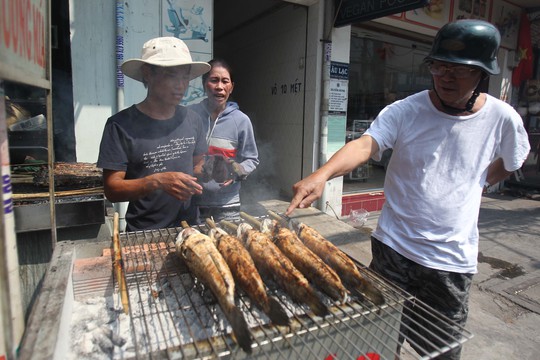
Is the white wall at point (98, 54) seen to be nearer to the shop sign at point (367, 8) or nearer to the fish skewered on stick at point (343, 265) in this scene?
the shop sign at point (367, 8)

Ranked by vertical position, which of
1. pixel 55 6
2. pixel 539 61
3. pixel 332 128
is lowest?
pixel 332 128

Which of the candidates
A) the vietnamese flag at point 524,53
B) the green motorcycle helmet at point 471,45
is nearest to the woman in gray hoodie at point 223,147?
the green motorcycle helmet at point 471,45

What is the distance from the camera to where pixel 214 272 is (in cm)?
169

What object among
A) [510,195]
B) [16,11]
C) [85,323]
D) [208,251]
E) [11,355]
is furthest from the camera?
[510,195]

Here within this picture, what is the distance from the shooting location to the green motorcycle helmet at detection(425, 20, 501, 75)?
1893 mm

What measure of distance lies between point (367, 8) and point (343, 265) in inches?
193

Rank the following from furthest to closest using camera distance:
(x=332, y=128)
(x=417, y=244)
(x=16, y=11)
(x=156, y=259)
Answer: (x=332, y=128)
(x=417, y=244)
(x=156, y=259)
(x=16, y=11)

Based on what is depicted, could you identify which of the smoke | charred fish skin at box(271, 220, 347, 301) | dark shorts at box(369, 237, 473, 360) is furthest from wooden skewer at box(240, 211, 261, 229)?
the smoke

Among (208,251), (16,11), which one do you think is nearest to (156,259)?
(208,251)

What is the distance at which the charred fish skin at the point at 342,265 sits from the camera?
174cm

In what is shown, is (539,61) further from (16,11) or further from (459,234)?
(16,11)

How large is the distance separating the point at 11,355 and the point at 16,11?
105cm

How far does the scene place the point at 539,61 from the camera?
432 inches

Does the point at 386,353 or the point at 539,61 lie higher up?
the point at 539,61
